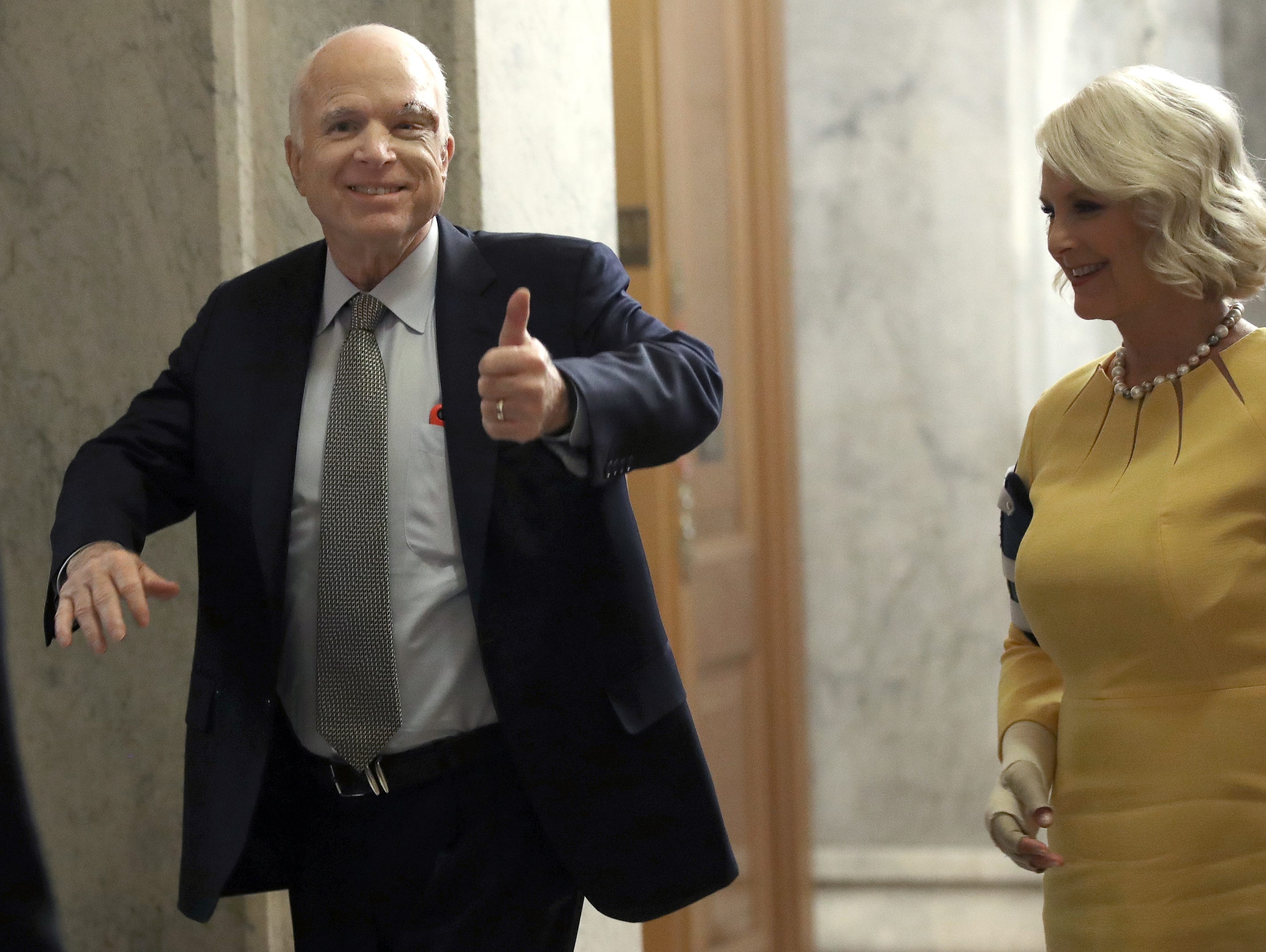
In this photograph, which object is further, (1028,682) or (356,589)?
(1028,682)

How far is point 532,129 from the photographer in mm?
2793

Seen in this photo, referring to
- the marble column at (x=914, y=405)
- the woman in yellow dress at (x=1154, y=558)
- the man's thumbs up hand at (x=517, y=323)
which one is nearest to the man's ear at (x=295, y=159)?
the man's thumbs up hand at (x=517, y=323)

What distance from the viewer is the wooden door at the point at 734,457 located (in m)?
3.59

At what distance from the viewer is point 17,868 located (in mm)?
555

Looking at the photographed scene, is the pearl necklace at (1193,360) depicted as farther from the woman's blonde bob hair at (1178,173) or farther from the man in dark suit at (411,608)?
the man in dark suit at (411,608)

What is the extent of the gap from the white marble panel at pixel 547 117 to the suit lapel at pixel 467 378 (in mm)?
757

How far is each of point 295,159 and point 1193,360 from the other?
49.3 inches

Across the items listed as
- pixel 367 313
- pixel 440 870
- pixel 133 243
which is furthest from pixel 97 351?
pixel 440 870

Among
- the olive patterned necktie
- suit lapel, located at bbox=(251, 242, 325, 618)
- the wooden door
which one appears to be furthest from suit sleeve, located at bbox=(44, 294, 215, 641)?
the wooden door

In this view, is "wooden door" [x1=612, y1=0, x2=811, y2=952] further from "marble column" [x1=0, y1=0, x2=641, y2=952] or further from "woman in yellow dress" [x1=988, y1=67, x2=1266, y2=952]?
"woman in yellow dress" [x1=988, y1=67, x2=1266, y2=952]

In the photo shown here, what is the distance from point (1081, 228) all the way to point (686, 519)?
192 centimetres

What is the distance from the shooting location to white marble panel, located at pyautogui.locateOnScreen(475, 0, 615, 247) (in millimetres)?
2666

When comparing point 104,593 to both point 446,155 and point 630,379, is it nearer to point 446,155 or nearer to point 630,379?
point 630,379

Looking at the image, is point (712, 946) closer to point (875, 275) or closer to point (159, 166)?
point (875, 275)
